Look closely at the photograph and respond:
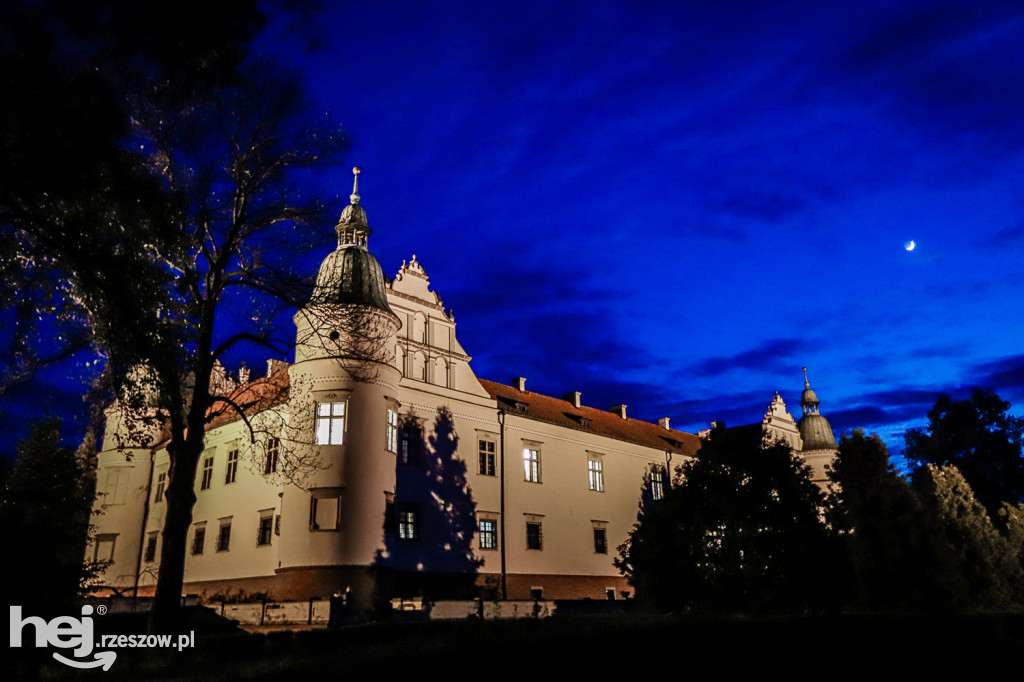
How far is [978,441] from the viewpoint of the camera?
61188 millimetres

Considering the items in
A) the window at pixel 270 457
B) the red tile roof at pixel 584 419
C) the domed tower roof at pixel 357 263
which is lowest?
the window at pixel 270 457

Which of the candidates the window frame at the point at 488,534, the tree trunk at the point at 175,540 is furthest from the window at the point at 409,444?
the tree trunk at the point at 175,540

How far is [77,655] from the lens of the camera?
13.8 meters

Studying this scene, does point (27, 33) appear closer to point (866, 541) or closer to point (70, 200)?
point (70, 200)

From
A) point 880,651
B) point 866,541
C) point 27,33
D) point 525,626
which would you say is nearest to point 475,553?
point 866,541

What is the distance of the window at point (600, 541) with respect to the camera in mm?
39312

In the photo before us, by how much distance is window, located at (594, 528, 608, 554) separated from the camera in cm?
3931

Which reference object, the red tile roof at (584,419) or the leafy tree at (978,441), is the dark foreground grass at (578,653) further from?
the leafy tree at (978,441)

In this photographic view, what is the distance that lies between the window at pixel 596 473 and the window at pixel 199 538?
20641 mm

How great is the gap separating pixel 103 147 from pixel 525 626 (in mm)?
10550

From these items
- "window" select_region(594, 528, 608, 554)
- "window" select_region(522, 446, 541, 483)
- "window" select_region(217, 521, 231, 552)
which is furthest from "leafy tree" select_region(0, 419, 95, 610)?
"window" select_region(594, 528, 608, 554)

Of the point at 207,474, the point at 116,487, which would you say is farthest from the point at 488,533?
the point at 116,487

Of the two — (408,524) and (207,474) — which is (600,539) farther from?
(207,474)

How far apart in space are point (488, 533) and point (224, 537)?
12788mm
